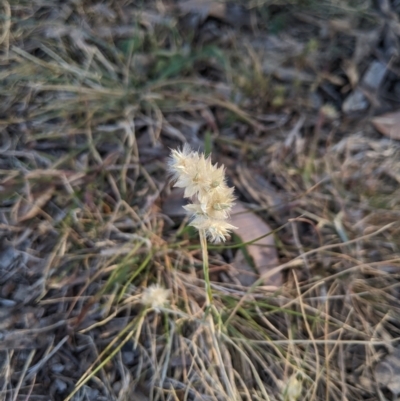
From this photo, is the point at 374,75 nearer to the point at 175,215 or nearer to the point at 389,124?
the point at 389,124

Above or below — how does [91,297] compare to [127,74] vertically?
below

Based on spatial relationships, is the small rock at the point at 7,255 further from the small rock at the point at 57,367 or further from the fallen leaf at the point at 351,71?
the fallen leaf at the point at 351,71

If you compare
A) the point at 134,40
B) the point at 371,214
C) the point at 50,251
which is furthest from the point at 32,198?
the point at 371,214

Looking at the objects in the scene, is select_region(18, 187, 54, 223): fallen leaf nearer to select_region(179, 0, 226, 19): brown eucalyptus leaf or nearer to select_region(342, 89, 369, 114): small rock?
select_region(179, 0, 226, 19): brown eucalyptus leaf

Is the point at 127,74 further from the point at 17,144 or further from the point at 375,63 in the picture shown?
the point at 375,63

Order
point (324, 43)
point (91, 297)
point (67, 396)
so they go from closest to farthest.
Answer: point (67, 396) < point (91, 297) < point (324, 43)

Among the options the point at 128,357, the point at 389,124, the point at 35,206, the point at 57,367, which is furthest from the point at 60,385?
the point at 389,124

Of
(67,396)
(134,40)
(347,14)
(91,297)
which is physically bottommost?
(67,396)

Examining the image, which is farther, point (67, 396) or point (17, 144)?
point (17, 144)
